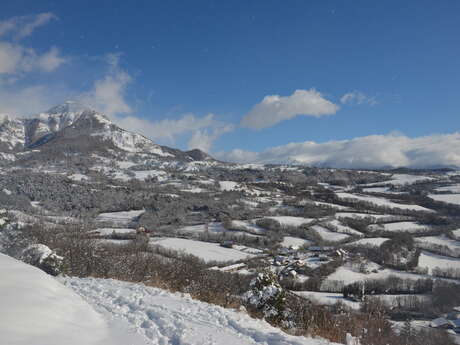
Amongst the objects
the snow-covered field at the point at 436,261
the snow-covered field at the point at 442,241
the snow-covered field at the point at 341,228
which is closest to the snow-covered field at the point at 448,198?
the snow-covered field at the point at 442,241

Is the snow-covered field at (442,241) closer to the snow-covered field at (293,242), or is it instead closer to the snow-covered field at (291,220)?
the snow-covered field at (293,242)

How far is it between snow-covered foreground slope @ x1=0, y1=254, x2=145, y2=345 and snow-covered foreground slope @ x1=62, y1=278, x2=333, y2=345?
0.67 meters

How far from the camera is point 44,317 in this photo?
5.15 meters

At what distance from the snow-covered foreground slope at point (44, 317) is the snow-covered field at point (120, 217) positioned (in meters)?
97.6

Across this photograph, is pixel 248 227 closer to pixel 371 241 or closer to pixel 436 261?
pixel 371 241

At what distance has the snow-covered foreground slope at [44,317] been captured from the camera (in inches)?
181

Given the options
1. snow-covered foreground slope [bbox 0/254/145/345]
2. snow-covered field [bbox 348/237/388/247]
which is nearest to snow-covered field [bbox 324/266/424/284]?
snow-covered field [bbox 348/237/388/247]

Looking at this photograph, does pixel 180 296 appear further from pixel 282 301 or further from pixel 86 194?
pixel 86 194

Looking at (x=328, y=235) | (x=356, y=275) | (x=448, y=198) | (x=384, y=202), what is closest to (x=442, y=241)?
(x=328, y=235)

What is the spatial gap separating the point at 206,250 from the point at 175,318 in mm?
61590

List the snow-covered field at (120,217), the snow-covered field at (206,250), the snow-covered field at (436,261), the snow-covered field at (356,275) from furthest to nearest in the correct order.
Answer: the snow-covered field at (120,217), the snow-covered field at (436,261), the snow-covered field at (206,250), the snow-covered field at (356,275)

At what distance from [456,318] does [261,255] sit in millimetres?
35443

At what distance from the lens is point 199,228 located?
96562mm

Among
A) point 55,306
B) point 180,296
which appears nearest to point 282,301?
point 180,296
